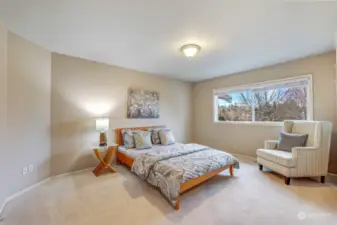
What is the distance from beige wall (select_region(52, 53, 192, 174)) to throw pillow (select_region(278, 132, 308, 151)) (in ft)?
10.2

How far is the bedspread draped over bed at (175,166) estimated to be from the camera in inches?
86.4

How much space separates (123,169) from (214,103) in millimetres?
3374

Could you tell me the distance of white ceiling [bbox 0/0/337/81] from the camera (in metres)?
1.91

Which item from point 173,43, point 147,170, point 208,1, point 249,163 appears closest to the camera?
point 208,1

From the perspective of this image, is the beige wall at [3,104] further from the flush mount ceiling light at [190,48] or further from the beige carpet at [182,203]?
the flush mount ceiling light at [190,48]

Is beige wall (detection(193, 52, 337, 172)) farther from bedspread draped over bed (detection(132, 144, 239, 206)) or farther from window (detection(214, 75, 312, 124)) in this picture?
bedspread draped over bed (detection(132, 144, 239, 206))

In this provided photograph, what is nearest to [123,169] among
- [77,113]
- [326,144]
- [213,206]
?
[77,113]

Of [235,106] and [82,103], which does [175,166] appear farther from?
[235,106]

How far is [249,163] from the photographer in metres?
4.02

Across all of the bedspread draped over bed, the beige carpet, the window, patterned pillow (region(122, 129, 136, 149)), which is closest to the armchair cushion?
the beige carpet

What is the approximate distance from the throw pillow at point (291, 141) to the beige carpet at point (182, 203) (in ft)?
1.99

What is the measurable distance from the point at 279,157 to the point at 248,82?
2242mm

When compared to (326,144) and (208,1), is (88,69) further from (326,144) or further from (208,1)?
(326,144)

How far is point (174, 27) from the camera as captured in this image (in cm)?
235
